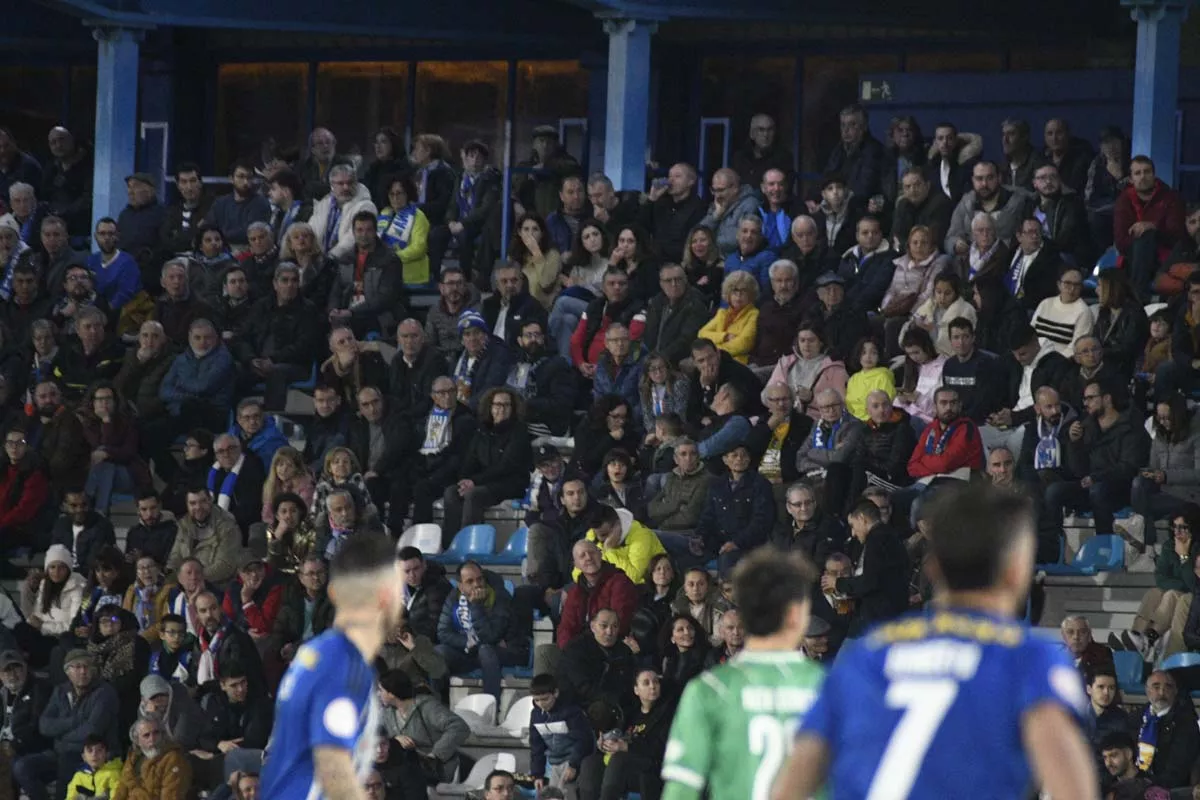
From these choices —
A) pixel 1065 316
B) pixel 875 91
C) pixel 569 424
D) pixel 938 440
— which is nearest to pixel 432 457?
pixel 569 424

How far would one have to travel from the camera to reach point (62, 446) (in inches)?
631

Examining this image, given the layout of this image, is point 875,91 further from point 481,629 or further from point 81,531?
point 81,531

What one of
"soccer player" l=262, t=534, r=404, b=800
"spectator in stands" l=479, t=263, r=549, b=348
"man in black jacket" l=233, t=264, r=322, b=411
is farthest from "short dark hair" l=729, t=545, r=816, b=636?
"man in black jacket" l=233, t=264, r=322, b=411

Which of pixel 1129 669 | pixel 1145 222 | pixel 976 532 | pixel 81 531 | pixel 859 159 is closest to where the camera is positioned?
pixel 976 532

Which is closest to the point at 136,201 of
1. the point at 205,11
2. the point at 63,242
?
the point at 63,242

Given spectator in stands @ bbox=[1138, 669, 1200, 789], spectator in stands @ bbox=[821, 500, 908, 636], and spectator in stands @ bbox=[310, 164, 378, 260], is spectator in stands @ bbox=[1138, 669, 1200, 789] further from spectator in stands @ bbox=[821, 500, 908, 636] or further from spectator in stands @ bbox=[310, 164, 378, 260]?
spectator in stands @ bbox=[310, 164, 378, 260]

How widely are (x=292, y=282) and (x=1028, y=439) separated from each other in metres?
5.73

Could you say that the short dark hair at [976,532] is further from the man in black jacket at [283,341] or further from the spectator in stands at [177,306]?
the spectator in stands at [177,306]

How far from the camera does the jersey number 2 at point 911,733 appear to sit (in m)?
4.10

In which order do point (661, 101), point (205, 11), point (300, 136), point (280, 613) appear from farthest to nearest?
point (300, 136) < point (661, 101) < point (205, 11) < point (280, 613)

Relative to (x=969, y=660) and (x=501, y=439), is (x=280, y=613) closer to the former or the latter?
(x=501, y=439)

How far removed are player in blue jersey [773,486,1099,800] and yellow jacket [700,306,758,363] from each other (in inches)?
436

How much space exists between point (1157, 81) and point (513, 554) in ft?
19.5

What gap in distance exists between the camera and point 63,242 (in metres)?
18.0
